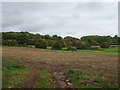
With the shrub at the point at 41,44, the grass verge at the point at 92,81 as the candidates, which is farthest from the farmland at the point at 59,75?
the shrub at the point at 41,44

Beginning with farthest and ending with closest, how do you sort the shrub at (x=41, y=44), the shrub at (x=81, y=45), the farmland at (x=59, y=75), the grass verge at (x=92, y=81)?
the shrub at (x=81, y=45) → the shrub at (x=41, y=44) → the farmland at (x=59, y=75) → the grass verge at (x=92, y=81)

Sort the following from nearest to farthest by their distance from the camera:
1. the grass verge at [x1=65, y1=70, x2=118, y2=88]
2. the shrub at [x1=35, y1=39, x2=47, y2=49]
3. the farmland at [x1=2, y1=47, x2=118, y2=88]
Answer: the grass verge at [x1=65, y1=70, x2=118, y2=88] < the farmland at [x1=2, y1=47, x2=118, y2=88] < the shrub at [x1=35, y1=39, x2=47, y2=49]

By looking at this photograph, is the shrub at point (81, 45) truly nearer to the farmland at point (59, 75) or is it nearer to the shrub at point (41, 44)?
the shrub at point (41, 44)

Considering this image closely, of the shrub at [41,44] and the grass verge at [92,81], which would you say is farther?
the shrub at [41,44]

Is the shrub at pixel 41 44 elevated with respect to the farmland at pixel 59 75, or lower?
elevated

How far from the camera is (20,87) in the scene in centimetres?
845

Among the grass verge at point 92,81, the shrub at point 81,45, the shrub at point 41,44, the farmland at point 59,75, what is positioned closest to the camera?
the grass verge at point 92,81

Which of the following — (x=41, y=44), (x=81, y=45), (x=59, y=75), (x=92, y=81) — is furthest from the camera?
(x=81, y=45)

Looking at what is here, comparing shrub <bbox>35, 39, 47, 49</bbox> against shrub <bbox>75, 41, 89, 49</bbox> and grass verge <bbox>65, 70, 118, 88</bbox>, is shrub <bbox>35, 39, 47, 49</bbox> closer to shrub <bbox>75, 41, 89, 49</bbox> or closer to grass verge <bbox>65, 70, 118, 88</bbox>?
shrub <bbox>75, 41, 89, 49</bbox>

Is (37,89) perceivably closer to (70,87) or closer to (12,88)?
(12,88)

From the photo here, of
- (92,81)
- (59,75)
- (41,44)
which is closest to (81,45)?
(41,44)

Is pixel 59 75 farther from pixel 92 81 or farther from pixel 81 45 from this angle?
pixel 81 45

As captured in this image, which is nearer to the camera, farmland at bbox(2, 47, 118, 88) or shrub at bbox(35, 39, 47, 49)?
farmland at bbox(2, 47, 118, 88)

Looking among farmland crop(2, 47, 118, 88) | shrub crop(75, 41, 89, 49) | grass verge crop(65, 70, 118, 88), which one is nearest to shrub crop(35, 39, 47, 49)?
shrub crop(75, 41, 89, 49)
